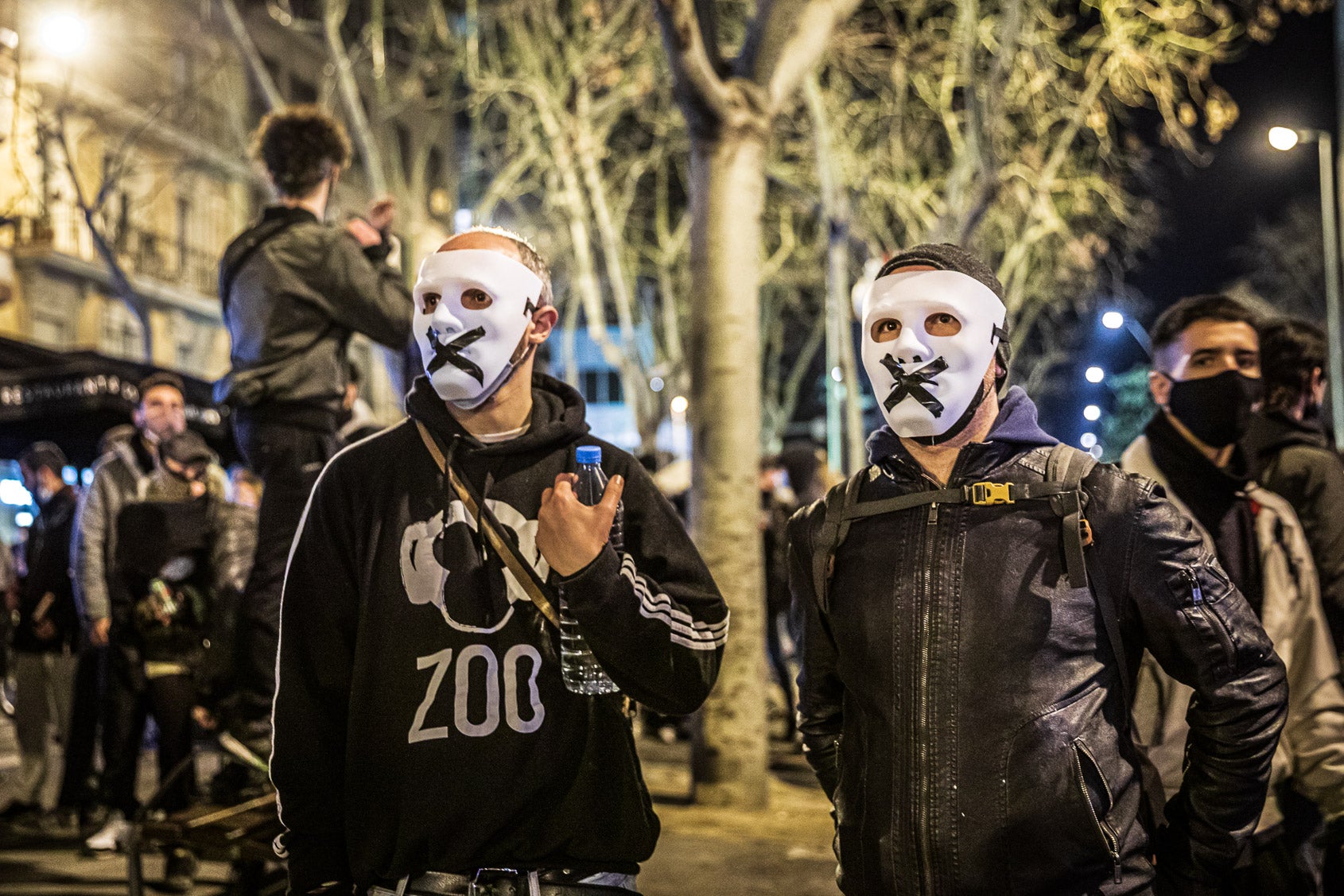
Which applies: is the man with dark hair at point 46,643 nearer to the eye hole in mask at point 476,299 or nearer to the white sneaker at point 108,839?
the white sneaker at point 108,839

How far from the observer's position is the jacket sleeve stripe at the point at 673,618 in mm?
2680

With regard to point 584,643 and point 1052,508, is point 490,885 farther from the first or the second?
point 1052,508

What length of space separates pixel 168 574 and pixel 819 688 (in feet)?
15.1

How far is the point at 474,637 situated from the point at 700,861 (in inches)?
165

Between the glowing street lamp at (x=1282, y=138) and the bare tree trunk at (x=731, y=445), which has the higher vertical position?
the glowing street lamp at (x=1282, y=138)

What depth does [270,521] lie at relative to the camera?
4496 millimetres

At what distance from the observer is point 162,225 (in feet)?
110

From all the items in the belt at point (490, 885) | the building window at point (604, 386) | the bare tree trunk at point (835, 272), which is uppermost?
the building window at point (604, 386)

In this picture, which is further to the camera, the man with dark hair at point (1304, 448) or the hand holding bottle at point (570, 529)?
the man with dark hair at point (1304, 448)

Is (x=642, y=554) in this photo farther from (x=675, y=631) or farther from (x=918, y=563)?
(x=918, y=563)

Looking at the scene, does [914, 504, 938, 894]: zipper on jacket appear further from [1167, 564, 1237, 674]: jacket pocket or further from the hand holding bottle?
the hand holding bottle

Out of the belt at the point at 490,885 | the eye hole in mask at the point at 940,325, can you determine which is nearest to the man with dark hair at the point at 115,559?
the belt at the point at 490,885

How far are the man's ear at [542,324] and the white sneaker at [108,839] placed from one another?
495cm

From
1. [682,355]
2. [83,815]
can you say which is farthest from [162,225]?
[83,815]
